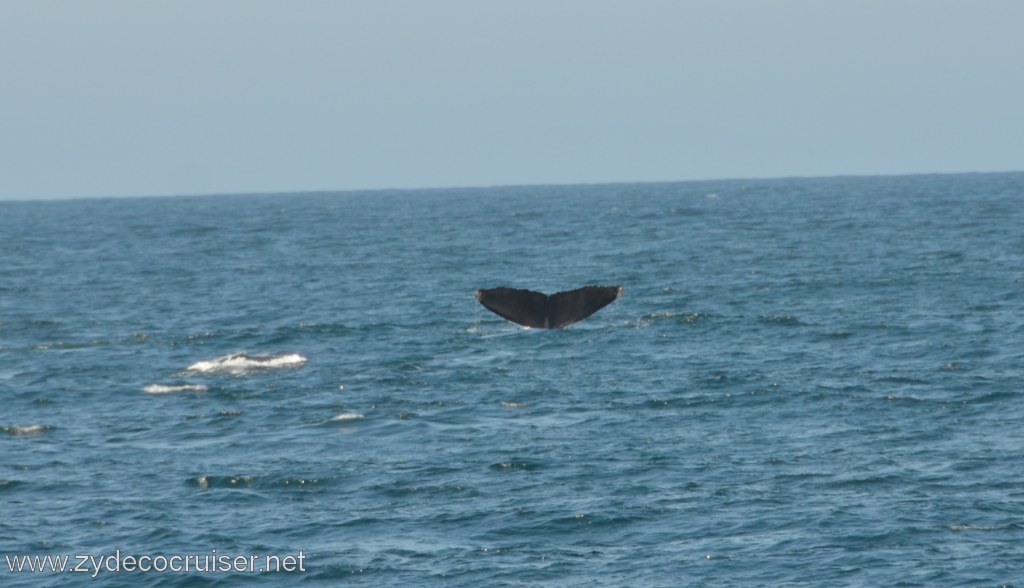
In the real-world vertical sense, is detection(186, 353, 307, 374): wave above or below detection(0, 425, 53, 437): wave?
above

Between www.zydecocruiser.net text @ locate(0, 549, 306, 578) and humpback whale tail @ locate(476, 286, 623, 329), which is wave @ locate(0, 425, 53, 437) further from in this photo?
humpback whale tail @ locate(476, 286, 623, 329)

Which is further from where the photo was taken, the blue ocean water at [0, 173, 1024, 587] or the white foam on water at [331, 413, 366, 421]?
the white foam on water at [331, 413, 366, 421]

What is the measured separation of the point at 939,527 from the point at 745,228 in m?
85.7

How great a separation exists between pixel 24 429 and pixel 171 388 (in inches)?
241

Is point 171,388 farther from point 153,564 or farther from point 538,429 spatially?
point 153,564

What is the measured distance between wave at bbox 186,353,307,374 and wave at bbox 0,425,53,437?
826cm

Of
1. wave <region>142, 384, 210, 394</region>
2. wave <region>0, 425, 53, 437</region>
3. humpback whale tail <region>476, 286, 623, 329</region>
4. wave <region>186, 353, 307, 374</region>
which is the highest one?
humpback whale tail <region>476, 286, 623, 329</region>

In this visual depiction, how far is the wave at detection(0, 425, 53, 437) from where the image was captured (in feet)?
121

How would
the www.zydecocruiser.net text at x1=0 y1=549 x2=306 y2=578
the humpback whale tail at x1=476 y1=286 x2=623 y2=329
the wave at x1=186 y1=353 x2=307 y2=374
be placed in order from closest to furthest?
the www.zydecocruiser.net text at x1=0 y1=549 x2=306 y2=578
the humpback whale tail at x1=476 y1=286 x2=623 y2=329
the wave at x1=186 y1=353 x2=307 y2=374

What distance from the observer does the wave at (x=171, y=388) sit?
42.6m

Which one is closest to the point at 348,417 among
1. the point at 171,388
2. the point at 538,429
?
the point at 538,429

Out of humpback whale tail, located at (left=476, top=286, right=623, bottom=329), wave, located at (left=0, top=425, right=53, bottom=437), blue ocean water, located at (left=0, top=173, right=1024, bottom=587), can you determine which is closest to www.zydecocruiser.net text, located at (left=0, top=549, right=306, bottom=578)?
blue ocean water, located at (left=0, top=173, right=1024, bottom=587)

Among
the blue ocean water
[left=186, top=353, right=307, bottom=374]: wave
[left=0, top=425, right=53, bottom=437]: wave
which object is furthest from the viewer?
[left=186, top=353, right=307, bottom=374]: wave

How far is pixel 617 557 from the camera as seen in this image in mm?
25500
